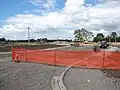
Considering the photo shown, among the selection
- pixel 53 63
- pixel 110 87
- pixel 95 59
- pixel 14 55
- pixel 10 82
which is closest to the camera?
pixel 110 87

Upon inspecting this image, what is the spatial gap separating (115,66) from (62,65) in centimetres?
422

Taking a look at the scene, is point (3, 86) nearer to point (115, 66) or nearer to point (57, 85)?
point (57, 85)

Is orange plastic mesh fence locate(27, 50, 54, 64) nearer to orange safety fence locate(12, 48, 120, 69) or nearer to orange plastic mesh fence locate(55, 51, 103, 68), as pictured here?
orange safety fence locate(12, 48, 120, 69)

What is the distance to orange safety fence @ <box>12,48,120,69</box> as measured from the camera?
2023cm

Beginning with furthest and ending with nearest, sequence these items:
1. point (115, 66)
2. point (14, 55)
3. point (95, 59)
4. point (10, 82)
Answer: point (14, 55) < point (95, 59) < point (115, 66) < point (10, 82)

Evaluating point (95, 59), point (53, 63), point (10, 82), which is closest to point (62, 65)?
point (53, 63)

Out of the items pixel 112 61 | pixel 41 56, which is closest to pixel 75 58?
pixel 41 56

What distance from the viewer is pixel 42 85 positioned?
1190cm

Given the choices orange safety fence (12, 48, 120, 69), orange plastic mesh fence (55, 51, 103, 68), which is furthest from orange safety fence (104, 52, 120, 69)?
orange plastic mesh fence (55, 51, 103, 68)

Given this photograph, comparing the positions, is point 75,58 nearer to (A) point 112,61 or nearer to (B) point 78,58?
(B) point 78,58

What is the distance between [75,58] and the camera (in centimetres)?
2269

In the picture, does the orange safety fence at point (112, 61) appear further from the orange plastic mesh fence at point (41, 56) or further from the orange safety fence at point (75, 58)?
the orange plastic mesh fence at point (41, 56)

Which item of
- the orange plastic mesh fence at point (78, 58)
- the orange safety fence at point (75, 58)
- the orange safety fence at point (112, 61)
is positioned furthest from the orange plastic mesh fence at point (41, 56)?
the orange safety fence at point (112, 61)

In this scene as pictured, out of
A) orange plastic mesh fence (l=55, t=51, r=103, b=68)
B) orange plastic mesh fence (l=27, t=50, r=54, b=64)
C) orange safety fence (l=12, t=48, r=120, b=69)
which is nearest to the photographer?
orange safety fence (l=12, t=48, r=120, b=69)
